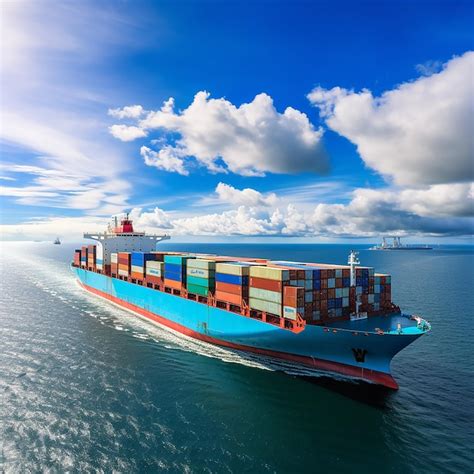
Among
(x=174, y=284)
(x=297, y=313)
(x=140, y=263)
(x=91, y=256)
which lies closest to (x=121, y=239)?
(x=91, y=256)

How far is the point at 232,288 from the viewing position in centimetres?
3103

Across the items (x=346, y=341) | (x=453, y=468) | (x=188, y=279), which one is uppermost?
(x=188, y=279)

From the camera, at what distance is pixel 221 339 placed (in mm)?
32094

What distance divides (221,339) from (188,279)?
8.15 metres

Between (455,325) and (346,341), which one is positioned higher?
(346,341)

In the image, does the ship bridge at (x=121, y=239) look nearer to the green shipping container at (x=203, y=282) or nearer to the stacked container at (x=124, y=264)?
the stacked container at (x=124, y=264)

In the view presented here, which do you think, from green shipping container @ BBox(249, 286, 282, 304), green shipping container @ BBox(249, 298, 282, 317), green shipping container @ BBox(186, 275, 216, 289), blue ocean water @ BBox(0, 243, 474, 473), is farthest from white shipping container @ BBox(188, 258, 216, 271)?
blue ocean water @ BBox(0, 243, 474, 473)

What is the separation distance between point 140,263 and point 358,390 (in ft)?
107

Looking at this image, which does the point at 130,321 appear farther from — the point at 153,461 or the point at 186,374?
the point at 153,461

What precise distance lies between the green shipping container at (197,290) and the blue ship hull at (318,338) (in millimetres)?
1141

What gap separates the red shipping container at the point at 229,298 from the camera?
99.0 feet

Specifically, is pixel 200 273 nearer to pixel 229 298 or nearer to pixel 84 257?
pixel 229 298

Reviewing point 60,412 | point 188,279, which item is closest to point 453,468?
point 60,412

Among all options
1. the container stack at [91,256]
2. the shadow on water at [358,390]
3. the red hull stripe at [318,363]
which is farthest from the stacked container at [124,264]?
the shadow on water at [358,390]
